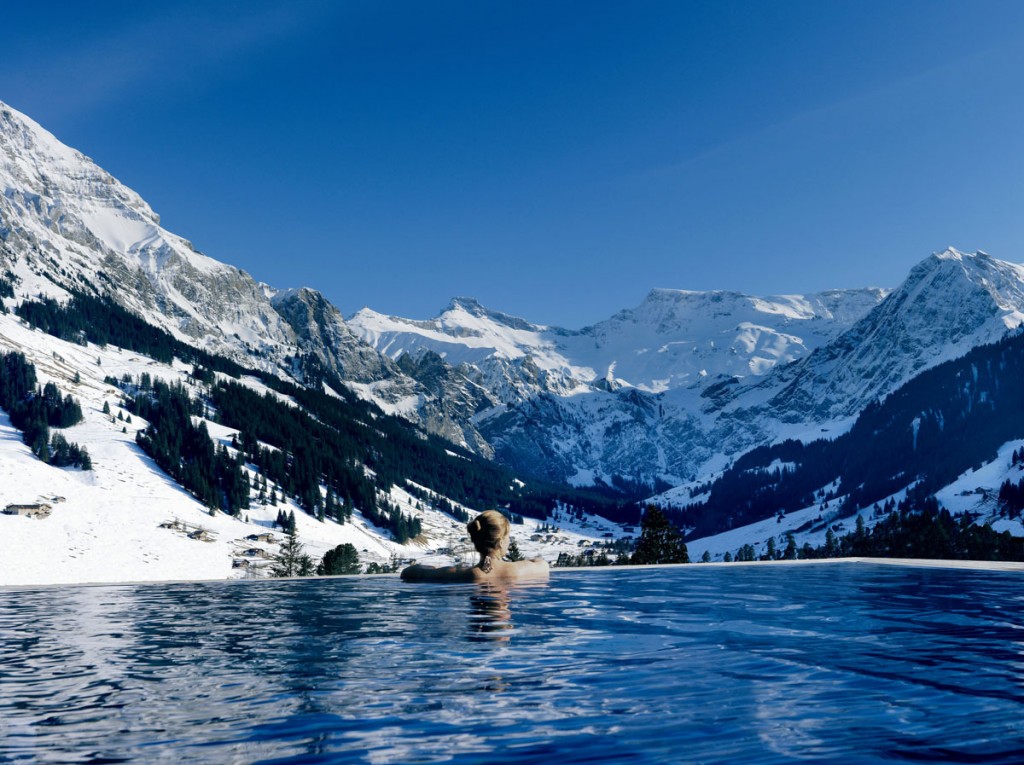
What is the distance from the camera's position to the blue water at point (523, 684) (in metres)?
8.59

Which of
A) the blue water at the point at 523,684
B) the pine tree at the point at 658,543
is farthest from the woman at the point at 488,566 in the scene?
the pine tree at the point at 658,543

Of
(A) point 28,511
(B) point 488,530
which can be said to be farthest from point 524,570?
(A) point 28,511

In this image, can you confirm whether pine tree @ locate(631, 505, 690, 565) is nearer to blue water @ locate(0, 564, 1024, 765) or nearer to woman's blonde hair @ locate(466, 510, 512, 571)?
woman's blonde hair @ locate(466, 510, 512, 571)

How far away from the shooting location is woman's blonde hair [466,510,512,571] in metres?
28.8

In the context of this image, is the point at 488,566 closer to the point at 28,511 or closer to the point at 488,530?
the point at 488,530

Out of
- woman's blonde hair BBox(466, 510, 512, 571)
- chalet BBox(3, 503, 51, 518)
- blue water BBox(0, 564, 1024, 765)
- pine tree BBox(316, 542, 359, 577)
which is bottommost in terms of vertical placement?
pine tree BBox(316, 542, 359, 577)

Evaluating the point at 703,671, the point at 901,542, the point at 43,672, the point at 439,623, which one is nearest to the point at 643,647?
the point at 703,671

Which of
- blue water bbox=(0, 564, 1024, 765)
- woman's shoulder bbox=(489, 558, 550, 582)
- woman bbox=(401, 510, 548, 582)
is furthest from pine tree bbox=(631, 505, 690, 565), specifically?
blue water bbox=(0, 564, 1024, 765)

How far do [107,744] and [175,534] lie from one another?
592 feet

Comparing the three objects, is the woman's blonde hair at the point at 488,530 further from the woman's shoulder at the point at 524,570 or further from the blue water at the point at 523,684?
the blue water at the point at 523,684

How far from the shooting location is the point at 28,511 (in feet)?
509

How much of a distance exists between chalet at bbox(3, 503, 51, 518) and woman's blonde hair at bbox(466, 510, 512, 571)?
157 meters

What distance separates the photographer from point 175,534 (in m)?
172

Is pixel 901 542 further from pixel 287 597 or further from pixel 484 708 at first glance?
pixel 484 708
